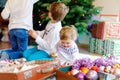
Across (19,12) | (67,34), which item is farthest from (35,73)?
(19,12)

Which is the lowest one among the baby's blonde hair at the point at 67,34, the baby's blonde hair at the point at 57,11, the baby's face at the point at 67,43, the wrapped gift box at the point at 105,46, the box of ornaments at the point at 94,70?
the wrapped gift box at the point at 105,46

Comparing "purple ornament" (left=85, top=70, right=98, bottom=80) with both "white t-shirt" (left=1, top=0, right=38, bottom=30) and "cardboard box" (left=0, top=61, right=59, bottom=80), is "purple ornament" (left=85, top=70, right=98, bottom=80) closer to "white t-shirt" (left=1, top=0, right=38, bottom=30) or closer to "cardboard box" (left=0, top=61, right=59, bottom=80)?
"cardboard box" (left=0, top=61, right=59, bottom=80)

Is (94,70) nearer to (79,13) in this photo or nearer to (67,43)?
(67,43)

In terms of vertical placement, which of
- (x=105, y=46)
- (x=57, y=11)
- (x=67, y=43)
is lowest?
(x=105, y=46)

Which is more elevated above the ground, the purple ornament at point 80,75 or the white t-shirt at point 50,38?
the white t-shirt at point 50,38

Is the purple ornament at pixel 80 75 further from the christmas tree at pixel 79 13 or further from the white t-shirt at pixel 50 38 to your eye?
the christmas tree at pixel 79 13

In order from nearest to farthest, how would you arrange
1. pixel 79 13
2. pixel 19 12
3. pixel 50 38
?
1. pixel 50 38
2. pixel 19 12
3. pixel 79 13

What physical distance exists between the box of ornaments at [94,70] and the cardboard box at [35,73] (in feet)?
0.20

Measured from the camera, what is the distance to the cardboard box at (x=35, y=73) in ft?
4.10

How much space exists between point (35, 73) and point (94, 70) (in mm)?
320

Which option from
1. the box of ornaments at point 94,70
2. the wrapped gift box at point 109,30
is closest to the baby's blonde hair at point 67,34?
the box of ornaments at point 94,70

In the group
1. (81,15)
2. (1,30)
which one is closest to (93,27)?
(81,15)

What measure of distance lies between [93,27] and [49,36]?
4.61ft

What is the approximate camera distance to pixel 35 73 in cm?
133
